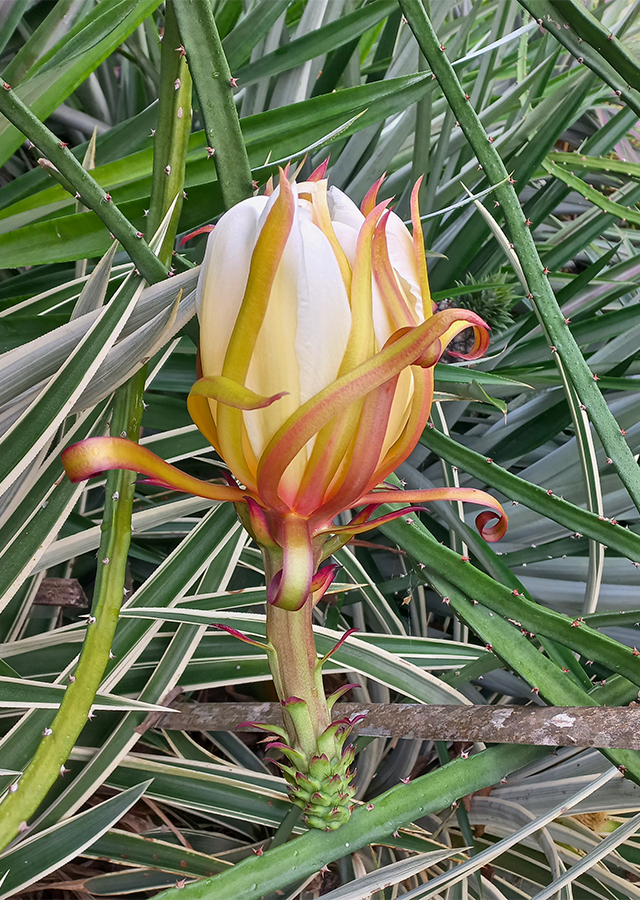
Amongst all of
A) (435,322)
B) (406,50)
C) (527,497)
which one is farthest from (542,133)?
(435,322)

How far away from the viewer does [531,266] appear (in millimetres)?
344

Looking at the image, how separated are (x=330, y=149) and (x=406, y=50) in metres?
0.14

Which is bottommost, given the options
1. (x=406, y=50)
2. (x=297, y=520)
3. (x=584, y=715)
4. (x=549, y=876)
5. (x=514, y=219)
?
(x=549, y=876)

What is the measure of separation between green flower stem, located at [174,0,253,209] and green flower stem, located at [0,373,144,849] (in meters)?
0.10

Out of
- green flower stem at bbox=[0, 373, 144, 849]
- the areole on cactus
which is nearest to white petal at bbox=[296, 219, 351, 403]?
the areole on cactus

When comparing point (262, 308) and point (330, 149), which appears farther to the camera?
point (330, 149)

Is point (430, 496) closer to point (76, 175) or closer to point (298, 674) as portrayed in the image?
point (298, 674)

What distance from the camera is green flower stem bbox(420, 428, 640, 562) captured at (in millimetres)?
320

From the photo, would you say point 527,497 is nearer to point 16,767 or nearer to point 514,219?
point 514,219

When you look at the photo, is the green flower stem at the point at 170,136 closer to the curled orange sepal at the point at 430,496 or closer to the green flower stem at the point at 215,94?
the green flower stem at the point at 215,94

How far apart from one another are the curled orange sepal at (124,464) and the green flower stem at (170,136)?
5.6 inches

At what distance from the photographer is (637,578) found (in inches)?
22.1

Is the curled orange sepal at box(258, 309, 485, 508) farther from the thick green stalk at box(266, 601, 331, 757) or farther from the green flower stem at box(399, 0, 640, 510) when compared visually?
the green flower stem at box(399, 0, 640, 510)

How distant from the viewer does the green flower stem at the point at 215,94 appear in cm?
28
